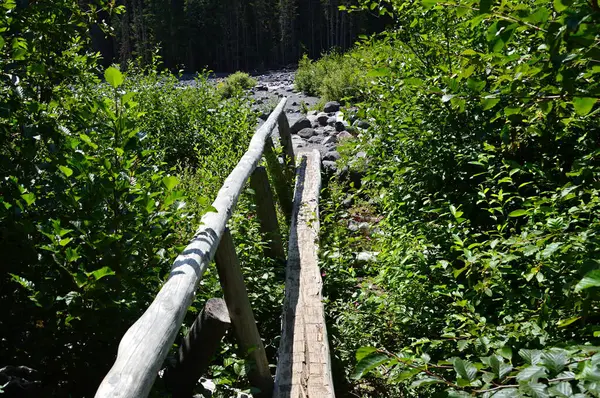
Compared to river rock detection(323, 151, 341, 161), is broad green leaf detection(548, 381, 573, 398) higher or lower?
higher

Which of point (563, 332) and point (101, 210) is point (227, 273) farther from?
point (563, 332)

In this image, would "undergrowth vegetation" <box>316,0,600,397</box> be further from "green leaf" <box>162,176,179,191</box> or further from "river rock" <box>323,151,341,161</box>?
"river rock" <box>323,151,341,161</box>

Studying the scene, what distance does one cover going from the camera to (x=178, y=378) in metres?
2.78

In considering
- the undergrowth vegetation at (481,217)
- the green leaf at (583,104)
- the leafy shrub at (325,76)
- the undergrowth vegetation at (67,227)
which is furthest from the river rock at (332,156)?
the leafy shrub at (325,76)

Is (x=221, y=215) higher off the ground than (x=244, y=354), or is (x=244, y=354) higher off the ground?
(x=221, y=215)

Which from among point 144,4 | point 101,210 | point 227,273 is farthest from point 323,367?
point 144,4

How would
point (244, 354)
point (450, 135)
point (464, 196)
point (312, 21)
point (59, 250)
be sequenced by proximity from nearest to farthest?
point (59, 250) < point (244, 354) < point (464, 196) < point (450, 135) < point (312, 21)

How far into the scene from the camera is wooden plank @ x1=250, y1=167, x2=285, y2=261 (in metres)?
5.09

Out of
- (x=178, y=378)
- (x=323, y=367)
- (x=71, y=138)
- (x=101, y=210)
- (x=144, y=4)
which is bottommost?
(x=323, y=367)

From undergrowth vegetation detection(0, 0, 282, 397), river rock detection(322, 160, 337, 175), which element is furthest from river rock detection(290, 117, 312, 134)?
undergrowth vegetation detection(0, 0, 282, 397)

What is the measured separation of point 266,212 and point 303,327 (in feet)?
5.36

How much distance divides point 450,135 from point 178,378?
2.71 m

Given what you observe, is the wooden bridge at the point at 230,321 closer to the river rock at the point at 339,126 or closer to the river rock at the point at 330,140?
the river rock at the point at 330,140

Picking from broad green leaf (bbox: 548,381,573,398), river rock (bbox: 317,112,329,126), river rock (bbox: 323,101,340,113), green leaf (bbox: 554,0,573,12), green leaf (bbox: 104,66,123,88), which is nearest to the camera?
broad green leaf (bbox: 548,381,573,398)
